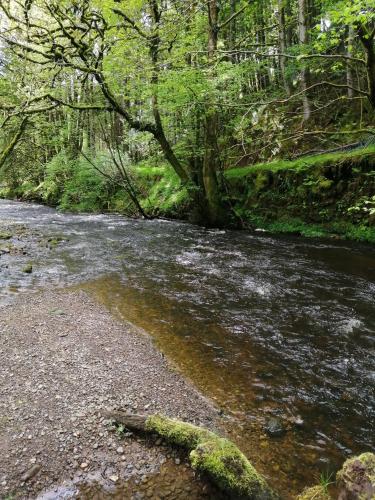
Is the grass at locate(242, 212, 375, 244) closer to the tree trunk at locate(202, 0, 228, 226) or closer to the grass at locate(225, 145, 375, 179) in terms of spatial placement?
the tree trunk at locate(202, 0, 228, 226)

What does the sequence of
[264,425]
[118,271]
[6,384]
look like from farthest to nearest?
1. [118,271]
2. [6,384]
3. [264,425]

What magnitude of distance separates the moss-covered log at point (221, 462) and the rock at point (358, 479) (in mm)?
528

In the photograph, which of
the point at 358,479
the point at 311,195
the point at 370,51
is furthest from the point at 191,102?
the point at 358,479

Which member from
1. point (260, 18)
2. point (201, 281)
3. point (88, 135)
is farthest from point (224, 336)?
point (88, 135)

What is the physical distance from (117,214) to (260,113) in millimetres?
9332

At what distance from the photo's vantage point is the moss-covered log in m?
2.61

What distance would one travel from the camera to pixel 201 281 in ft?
27.2

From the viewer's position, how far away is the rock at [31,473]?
282 cm

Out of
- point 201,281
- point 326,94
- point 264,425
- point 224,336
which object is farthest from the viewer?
point 326,94

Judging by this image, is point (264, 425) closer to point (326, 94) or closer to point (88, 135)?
point (326, 94)

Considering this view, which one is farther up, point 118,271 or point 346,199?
point 346,199

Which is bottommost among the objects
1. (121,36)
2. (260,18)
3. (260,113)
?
(260,113)

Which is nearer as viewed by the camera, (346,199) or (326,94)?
(346,199)

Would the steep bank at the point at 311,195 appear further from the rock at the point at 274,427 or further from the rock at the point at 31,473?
the rock at the point at 31,473
